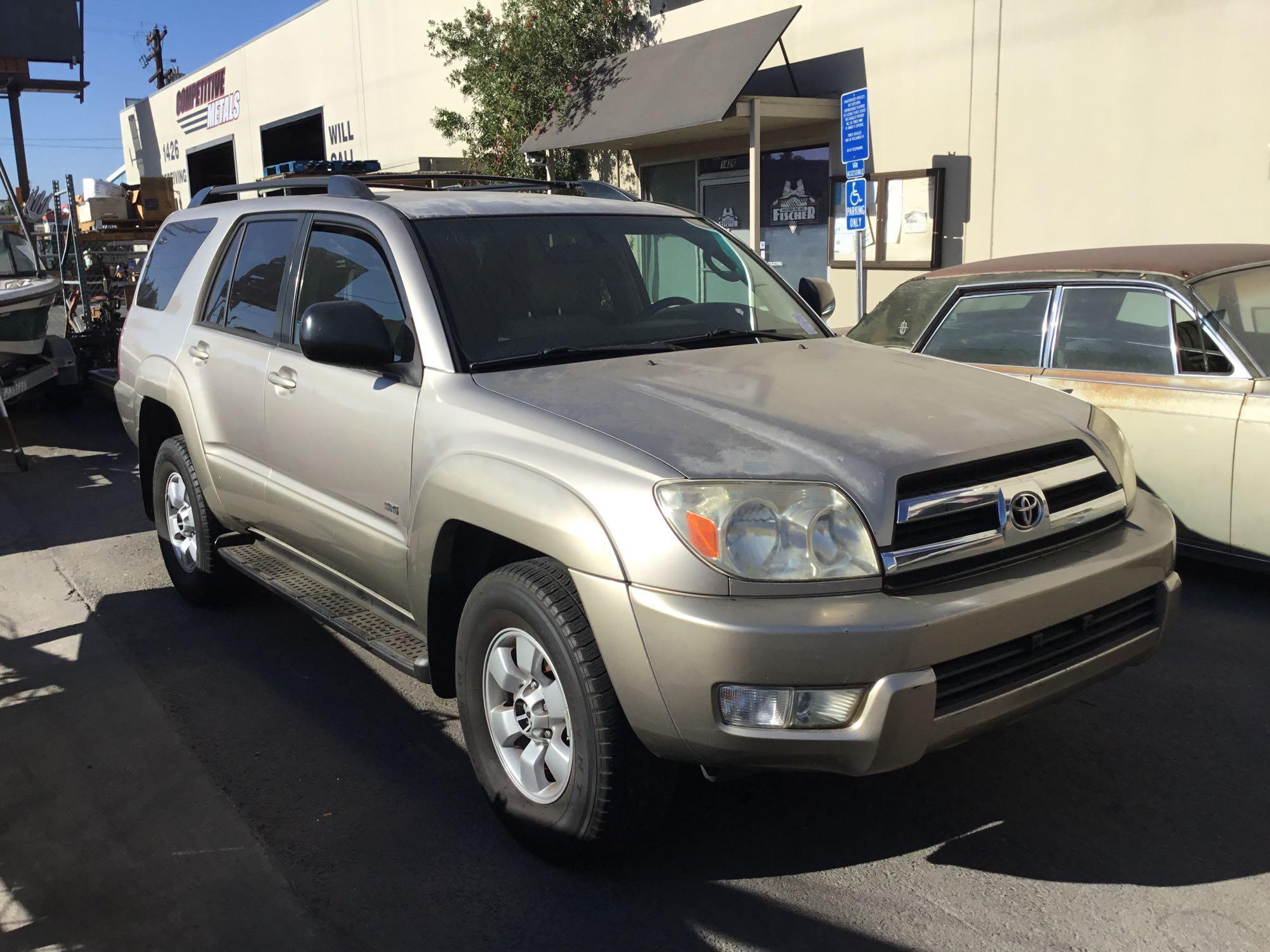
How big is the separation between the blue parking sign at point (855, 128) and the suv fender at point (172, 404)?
6.04 meters

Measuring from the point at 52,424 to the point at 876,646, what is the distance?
464 inches

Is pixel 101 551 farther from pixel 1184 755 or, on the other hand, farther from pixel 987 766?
pixel 1184 755

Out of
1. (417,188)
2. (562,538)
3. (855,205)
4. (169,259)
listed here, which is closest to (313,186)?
(417,188)

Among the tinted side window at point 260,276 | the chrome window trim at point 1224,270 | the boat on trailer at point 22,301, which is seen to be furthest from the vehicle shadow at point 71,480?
the chrome window trim at point 1224,270

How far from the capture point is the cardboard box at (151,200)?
52.5ft

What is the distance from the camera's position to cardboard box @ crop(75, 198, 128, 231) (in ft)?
49.7

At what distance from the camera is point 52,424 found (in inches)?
473

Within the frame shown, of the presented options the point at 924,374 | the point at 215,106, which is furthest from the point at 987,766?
the point at 215,106

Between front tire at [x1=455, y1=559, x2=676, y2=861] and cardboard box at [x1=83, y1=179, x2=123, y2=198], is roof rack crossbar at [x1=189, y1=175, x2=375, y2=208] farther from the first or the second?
cardboard box at [x1=83, y1=179, x2=123, y2=198]

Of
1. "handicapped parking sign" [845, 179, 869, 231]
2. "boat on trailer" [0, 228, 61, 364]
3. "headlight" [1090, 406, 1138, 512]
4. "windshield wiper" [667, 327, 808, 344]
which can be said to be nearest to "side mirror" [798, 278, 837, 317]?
"windshield wiper" [667, 327, 808, 344]

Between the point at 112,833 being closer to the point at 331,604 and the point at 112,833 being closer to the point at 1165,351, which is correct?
the point at 331,604

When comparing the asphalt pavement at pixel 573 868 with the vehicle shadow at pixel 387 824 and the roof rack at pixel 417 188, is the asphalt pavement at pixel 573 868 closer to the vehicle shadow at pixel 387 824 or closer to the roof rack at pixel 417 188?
the vehicle shadow at pixel 387 824

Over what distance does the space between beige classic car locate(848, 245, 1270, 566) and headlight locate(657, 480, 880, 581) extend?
3256mm

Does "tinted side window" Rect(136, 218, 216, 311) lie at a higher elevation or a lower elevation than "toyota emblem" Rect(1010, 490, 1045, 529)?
higher
